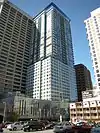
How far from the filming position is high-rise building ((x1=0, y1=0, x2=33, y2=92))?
135250 millimetres

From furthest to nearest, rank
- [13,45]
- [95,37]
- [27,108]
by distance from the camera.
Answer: [13,45] → [95,37] → [27,108]

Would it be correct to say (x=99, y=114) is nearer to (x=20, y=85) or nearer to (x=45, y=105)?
(x=45, y=105)

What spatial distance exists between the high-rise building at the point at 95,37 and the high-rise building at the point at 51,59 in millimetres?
38206

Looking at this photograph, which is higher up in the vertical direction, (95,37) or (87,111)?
(95,37)

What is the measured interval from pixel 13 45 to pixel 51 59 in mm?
38623

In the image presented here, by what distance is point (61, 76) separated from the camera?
142m

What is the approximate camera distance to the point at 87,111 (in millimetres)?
83938

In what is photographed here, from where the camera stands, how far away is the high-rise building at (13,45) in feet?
444

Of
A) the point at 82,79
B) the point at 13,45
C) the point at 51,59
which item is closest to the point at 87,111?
the point at 51,59

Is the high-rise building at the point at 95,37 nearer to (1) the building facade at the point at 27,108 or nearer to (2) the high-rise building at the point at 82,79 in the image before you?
(1) the building facade at the point at 27,108

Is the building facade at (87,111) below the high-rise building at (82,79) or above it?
below

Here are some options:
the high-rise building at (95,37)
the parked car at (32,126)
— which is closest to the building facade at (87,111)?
the high-rise building at (95,37)

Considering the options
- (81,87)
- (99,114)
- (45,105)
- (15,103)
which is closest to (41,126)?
(99,114)

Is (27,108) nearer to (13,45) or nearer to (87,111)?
(87,111)
